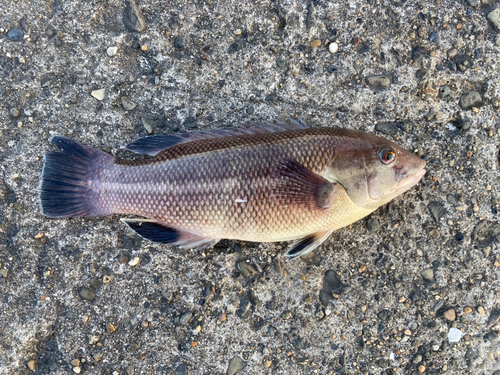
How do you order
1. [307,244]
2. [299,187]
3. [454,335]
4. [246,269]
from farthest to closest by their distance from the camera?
[246,269] < [454,335] < [307,244] < [299,187]

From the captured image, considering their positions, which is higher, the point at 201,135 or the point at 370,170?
the point at 201,135

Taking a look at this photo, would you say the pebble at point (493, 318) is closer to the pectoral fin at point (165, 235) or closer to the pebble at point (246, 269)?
the pebble at point (246, 269)

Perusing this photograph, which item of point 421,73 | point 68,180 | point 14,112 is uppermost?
point 421,73

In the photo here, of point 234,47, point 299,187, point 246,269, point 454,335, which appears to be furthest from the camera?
point 234,47

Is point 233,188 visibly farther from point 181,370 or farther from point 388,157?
point 181,370

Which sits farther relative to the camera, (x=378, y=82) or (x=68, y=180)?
(x=378, y=82)

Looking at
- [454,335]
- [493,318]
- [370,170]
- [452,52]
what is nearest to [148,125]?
[370,170]

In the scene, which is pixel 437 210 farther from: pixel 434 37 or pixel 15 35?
pixel 15 35

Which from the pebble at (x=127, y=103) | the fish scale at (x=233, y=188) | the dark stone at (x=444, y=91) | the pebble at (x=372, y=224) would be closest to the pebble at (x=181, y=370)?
the fish scale at (x=233, y=188)

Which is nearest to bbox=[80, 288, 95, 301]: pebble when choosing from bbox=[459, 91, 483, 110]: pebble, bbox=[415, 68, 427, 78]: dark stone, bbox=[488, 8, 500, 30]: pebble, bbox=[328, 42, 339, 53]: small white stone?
bbox=[328, 42, 339, 53]: small white stone
